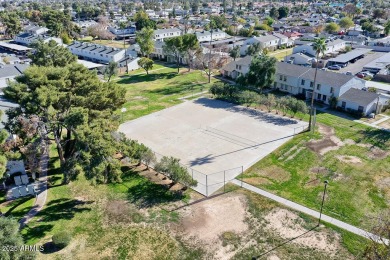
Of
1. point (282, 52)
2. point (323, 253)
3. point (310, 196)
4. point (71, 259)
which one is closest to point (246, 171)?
point (310, 196)

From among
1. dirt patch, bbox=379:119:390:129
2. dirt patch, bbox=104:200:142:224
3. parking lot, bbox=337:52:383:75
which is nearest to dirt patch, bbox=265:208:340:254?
dirt patch, bbox=104:200:142:224

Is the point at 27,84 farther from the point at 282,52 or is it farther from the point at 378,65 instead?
the point at 282,52

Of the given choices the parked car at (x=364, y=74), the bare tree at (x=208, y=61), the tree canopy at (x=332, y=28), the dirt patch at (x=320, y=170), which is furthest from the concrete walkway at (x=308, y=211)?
the tree canopy at (x=332, y=28)

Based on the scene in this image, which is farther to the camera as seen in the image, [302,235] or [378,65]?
[378,65]

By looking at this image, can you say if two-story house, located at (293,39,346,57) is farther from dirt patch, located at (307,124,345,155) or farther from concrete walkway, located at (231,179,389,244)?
concrete walkway, located at (231,179,389,244)

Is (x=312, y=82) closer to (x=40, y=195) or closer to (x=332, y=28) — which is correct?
(x=40, y=195)
